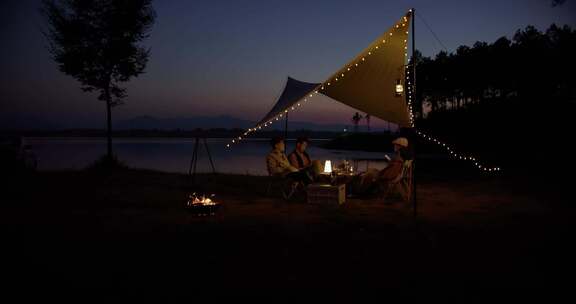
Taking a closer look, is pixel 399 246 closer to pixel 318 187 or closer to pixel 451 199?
pixel 318 187

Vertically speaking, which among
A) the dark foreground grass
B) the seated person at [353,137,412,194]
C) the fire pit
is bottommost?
the dark foreground grass

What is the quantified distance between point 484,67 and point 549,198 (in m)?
32.8

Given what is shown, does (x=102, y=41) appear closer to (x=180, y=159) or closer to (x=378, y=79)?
(x=378, y=79)

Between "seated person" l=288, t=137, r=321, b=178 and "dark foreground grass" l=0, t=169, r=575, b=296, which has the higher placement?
"seated person" l=288, t=137, r=321, b=178

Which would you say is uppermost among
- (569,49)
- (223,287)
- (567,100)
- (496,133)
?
(569,49)

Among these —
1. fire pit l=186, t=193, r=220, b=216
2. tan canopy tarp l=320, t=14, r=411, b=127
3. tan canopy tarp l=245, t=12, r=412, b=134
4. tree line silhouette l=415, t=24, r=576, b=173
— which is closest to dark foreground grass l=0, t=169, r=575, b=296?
fire pit l=186, t=193, r=220, b=216

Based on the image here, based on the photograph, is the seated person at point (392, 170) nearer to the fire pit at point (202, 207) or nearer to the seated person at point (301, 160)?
the seated person at point (301, 160)

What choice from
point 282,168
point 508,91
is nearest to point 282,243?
point 282,168

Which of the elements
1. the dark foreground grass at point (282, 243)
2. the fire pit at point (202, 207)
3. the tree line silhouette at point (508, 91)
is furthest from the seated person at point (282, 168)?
the tree line silhouette at point (508, 91)

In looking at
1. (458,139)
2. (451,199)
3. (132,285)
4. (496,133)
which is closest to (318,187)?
(451,199)

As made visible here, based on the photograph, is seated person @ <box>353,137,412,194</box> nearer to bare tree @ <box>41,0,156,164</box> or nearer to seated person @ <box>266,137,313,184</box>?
seated person @ <box>266,137,313,184</box>

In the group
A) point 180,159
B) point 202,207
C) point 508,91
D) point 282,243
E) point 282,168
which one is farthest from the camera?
point 508,91

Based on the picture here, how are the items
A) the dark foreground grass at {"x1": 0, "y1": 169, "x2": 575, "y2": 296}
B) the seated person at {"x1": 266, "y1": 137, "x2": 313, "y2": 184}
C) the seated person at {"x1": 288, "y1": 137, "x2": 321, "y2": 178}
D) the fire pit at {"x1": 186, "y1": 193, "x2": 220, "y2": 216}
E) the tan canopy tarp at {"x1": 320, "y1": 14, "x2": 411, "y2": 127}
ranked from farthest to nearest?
the seated person at {"x1": 288, "y1": 137, "x2": 321, "y2": 178}
the seated person at {"x1": 266, "y1": 137, "x2": 313, "y2": 184}
the tan canopy tarp at {"x1": 320, "y1": 14, "x2": 411, "y2": 127}
the fire pit at {"x1": 186, "y1": 193, "x2": 220, "y2": 216}
the dark foreground grass at {"x1": 0, "y1": 169, "x2": 575, "y2": 296}

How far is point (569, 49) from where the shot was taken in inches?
1061
